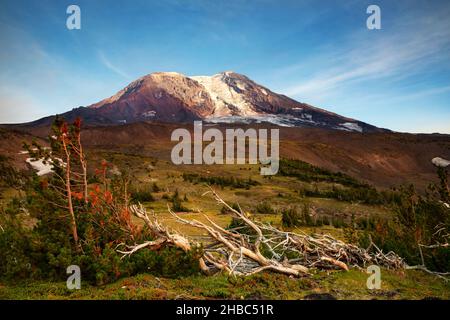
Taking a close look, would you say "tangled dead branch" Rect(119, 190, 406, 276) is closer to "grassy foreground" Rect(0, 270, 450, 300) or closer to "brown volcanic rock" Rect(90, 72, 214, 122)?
"grassy foreground" Rect(0, 270, 450, 300)

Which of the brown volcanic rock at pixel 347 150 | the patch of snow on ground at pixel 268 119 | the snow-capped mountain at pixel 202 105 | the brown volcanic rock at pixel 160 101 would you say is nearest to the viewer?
the brown volcanic rock at pixel 347 150

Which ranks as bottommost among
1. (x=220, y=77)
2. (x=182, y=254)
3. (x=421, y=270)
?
(x=421, y=270)

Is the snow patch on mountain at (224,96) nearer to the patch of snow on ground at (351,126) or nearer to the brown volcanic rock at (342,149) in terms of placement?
the patch of snow on ground at (351,126)

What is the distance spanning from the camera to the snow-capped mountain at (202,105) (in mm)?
122625

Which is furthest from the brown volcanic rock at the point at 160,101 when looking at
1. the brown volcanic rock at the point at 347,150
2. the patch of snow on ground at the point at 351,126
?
the brown volcanic rock at the point at 347,150

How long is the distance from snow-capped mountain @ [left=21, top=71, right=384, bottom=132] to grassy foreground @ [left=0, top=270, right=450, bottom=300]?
105327 mm

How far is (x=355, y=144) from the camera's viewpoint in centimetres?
6462

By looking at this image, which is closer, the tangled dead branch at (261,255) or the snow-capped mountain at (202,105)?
the tangled dead branch at (261,255)

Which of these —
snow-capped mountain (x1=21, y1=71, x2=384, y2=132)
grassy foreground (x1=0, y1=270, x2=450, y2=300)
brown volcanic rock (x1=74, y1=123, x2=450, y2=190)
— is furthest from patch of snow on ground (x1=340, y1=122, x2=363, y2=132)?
grassy foreground (x1=0, y1=270, x2=450, y2=300)

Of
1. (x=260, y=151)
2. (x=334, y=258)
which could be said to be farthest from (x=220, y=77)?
(x=334, y=258)

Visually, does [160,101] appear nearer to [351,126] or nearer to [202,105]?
[202,105]

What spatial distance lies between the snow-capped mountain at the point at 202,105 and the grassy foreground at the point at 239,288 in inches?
4147

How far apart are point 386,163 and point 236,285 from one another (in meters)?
55.3

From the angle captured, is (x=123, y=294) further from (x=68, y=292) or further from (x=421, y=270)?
(x=421, y=270)
